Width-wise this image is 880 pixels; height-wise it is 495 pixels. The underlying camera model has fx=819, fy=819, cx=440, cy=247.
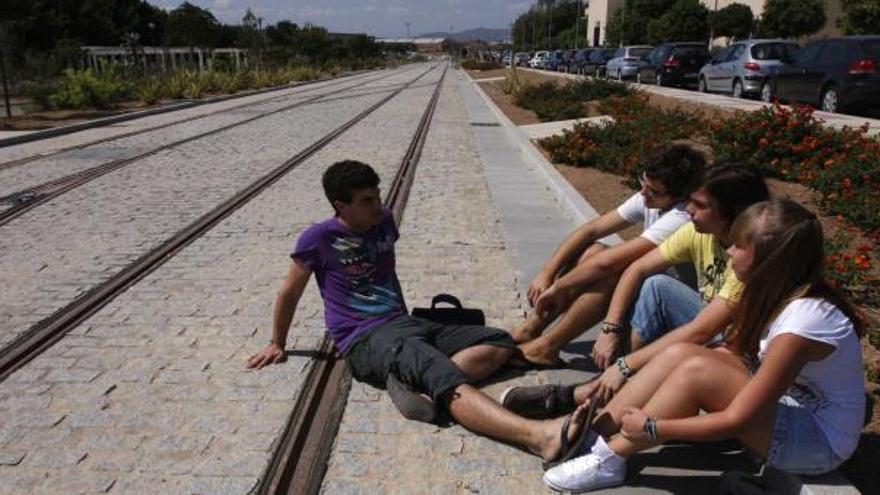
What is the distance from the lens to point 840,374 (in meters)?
2.95

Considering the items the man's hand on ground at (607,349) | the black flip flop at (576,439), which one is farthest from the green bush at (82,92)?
the black flip flop at (576,439)

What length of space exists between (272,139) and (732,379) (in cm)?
1443

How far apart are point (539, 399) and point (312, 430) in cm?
110

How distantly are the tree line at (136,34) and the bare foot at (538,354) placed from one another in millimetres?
31020

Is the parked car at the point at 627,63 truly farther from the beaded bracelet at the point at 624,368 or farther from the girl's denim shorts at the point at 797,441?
the girl's denim shorts at the point at 797,441

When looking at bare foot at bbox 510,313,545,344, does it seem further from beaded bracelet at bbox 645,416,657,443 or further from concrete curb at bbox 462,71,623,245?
concrete curb at bbox 462,71,623,245

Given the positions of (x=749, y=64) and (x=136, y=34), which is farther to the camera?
(x=136, y=34)

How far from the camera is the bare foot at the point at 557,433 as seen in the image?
338 centimetres

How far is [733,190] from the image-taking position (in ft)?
12.0

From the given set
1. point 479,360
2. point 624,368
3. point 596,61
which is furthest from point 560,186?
point 596,61

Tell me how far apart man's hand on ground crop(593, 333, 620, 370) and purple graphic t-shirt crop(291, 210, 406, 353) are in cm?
108

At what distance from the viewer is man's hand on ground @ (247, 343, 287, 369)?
4.62 m

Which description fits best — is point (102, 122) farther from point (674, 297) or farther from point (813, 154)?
point (674, 297)

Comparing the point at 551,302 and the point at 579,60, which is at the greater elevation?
the point at 551,302
